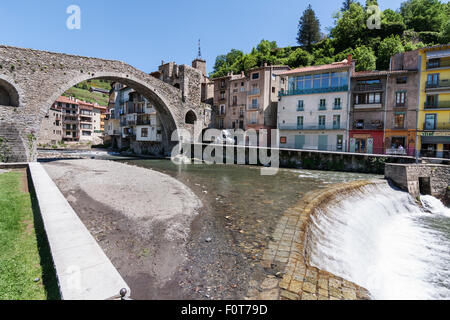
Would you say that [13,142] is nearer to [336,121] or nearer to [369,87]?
[336,121]

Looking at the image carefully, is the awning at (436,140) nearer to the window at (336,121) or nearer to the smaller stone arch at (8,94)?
the window at (336,121)

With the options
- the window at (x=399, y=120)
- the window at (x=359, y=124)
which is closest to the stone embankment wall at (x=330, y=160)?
the window at (x=399, y=120)

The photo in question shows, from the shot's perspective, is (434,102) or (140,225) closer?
(140,225)

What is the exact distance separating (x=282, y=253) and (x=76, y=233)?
490cm

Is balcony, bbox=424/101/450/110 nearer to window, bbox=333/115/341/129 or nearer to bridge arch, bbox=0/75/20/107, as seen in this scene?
window, bbox=333/115/341/129

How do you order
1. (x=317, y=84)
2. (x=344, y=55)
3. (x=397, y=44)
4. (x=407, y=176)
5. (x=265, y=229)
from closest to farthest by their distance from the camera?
(x=265, y=229), (x=407, y=176), (x=317, y=84), (x=397, y=44), (x=344, y=55)

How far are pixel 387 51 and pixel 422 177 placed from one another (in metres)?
36.1

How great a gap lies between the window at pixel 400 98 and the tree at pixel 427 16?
3627cm

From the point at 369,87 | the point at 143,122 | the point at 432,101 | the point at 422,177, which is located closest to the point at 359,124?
the point at 369,87

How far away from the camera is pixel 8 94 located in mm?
24812

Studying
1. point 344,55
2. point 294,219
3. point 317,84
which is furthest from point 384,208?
point 344,55

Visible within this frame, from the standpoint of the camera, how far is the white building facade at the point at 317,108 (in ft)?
111
